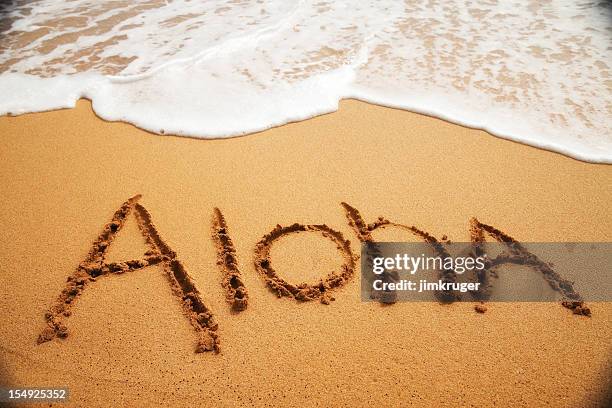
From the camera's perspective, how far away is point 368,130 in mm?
2643

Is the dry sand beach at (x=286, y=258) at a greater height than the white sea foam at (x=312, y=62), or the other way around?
the white sea foam at (x=312, y=62)

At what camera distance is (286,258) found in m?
1.95

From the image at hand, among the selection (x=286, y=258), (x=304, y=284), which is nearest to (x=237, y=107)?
(x=286, y=258)

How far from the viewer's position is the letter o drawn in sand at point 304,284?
5.88 ft

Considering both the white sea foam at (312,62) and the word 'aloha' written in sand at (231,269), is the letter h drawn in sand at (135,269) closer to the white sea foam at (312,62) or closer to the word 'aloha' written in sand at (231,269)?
the word 'aloha' written in sand at (231,269)

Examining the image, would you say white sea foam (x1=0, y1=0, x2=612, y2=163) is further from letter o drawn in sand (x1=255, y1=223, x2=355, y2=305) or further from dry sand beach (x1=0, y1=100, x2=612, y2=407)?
letter o drawn in sand (x1=255, y1=223, x2=355, y2=305)

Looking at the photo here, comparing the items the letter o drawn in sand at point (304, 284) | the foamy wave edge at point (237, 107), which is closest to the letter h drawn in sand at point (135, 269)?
the letter o drawn in sand at point (304, 284)

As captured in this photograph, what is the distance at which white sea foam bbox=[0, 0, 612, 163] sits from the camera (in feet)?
9.12

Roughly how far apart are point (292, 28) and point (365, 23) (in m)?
0.72

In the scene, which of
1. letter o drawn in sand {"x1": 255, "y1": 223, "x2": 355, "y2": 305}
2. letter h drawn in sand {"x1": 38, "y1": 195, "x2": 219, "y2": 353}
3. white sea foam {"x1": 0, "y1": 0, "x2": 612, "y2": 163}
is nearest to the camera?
letter h drawn in sand {"x1": 38, "y1": 195, "x2": 219, "y2": 353}

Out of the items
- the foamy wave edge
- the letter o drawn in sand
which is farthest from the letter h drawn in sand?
the foamy wave edge

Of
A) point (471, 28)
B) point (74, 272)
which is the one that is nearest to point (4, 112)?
point (74, 272)

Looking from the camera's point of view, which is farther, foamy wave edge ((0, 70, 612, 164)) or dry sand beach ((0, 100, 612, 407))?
foamy wave edge ((0, 70, 612, 164))

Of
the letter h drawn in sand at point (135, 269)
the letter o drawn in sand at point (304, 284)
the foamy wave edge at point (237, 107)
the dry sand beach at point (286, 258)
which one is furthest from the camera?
the foamy wave edge at point (237, 107)
